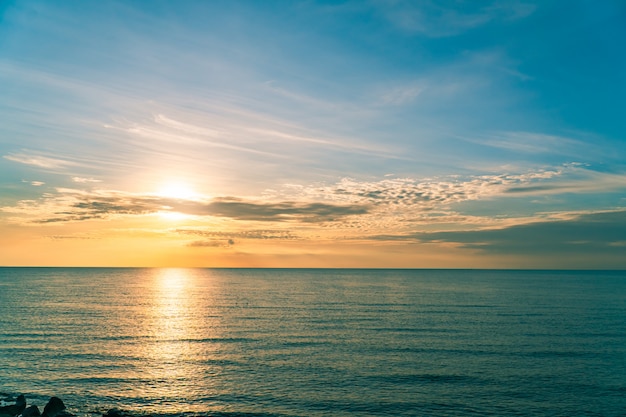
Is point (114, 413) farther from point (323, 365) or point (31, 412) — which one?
point (323, 365)

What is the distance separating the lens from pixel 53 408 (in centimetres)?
3241

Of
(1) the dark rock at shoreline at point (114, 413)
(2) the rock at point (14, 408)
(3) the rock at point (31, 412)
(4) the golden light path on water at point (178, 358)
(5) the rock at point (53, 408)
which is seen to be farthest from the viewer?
(4) the golden light path on water at point (178, 358)

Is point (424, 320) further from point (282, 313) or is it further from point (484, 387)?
point (484, 387)

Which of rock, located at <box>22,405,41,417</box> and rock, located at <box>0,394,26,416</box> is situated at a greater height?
rock, located at <box>22,405,41,417</box>

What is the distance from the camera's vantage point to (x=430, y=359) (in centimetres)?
4903

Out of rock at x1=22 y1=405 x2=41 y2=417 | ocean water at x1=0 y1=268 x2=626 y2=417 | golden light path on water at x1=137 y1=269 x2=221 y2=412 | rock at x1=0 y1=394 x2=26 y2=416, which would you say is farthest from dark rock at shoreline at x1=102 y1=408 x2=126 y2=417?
rock at x1=0 y1=394 x2=26 y2=416

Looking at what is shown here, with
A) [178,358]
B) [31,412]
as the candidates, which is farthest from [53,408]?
[178,358]

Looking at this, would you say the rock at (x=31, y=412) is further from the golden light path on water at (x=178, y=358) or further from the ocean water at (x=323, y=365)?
the golden light path on water at (x=178, y=358)

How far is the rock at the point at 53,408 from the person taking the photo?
32.1 m

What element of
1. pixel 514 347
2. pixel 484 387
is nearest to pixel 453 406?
pixel 484 387

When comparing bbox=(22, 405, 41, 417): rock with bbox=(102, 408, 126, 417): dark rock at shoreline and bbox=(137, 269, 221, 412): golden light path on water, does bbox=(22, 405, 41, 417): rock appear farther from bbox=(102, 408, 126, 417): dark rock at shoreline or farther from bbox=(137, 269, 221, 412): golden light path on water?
bbox=(137, 269, 221, 412): golden light path on water

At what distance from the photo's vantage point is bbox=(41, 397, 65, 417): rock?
32062 millimetres

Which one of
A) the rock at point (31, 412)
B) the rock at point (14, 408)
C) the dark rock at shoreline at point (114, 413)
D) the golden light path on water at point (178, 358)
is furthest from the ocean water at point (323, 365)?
the rock at point (31, 412)

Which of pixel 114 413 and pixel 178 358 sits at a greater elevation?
pixel 114 413
